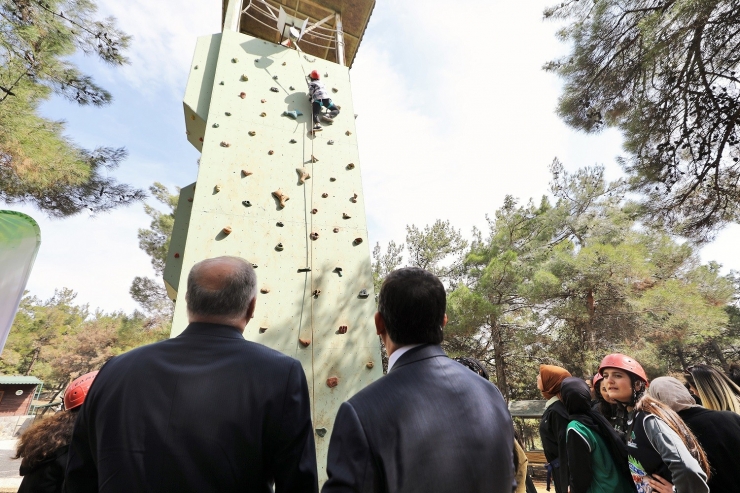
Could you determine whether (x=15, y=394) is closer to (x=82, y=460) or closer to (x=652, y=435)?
(x=82, y=460)

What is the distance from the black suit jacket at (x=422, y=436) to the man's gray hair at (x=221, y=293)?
1.65 feet

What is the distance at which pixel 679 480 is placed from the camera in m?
1.60

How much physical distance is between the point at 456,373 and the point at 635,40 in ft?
17.7

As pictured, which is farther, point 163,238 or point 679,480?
point 163,238

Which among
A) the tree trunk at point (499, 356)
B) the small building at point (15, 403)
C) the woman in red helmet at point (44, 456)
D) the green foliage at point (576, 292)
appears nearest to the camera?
the woman in red helmet at point (44, 456)

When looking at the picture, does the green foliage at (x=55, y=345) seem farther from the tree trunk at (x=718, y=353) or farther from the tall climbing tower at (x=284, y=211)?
the tree trunk at (x=718, y=353)

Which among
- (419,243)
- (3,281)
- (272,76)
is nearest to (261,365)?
(3,281)

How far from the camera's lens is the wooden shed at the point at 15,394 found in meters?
17.3

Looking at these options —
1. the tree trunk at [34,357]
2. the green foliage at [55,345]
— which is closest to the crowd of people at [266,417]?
the green foliage at [55,345]

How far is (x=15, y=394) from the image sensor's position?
693 inches

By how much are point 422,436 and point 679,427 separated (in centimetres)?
162

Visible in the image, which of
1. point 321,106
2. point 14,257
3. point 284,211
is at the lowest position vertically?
point 14,257

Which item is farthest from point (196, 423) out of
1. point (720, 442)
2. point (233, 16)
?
point (233, 16)

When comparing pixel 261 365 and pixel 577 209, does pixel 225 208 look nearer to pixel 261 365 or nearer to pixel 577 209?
pixel 261 365
